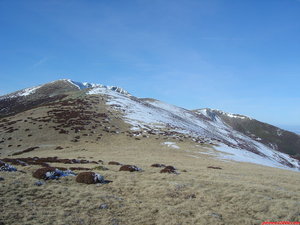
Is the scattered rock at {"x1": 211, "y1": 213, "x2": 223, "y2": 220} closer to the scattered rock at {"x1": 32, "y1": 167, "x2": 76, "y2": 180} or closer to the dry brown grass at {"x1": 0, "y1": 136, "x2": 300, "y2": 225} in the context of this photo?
the dry brown grass at {"x1": 0, "y1": 136, "x2": 300, "y2": 225}

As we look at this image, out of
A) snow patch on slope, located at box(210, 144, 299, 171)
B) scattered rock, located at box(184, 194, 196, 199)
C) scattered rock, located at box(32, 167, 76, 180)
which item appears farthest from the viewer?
snow patch on slope, located at box(210, 144, 299, 171)

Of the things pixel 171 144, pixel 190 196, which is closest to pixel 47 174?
pixel 190 196

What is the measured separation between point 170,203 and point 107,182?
222 inches

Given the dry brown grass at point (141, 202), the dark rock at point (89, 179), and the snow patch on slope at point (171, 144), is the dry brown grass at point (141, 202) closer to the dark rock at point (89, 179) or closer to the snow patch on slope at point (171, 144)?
the dark rock at point (89, 179)

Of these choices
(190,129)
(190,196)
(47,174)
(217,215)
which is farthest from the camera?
(190,129)

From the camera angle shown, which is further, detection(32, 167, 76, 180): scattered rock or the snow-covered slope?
the snow-covered slope

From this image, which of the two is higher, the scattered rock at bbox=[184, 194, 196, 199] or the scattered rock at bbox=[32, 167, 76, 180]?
the scattered rock at bbox=[32, 167, 76, 180]

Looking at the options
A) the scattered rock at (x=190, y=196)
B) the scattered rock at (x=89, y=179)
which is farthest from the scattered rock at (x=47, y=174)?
the scattered rock at (x=190, y=196)

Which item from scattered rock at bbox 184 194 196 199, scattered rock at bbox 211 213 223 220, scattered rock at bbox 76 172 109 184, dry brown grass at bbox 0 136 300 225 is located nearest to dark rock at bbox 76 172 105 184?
scattered rock at bbox 76 172 109 184

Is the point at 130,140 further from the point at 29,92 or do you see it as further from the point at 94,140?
the point at 29,92

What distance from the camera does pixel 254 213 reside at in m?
12.7

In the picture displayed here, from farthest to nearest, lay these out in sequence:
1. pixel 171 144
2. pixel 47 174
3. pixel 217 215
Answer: pixel 171 144
pixel 47 174
pixel 217 215

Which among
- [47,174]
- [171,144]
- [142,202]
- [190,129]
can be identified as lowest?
[142,202]

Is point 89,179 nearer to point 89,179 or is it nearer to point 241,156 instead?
point 89,179
